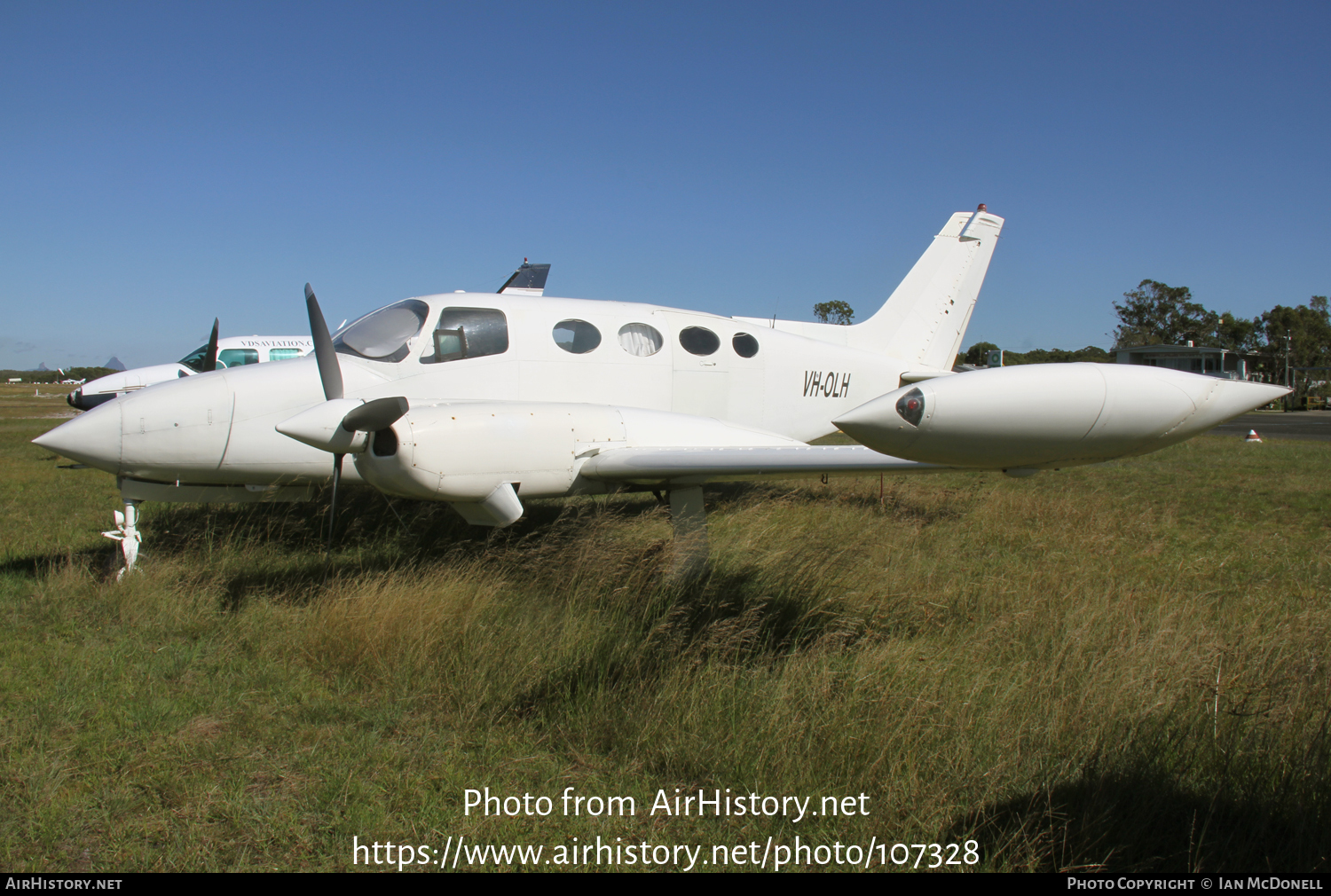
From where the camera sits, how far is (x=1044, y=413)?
2.65 m

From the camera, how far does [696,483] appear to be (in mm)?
6324

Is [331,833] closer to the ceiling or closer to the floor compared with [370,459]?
closer to the floor

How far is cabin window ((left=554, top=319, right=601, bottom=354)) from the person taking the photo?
7.34 meters

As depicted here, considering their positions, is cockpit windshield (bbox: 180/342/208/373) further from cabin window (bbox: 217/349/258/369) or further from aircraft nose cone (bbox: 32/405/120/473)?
aircraft nose cone (bbox: 32/405/120/473)

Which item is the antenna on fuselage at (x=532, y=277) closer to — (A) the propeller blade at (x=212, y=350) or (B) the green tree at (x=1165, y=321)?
(A) the propeller blade at (x=212, y=350)

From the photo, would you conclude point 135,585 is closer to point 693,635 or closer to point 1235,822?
point 693,635

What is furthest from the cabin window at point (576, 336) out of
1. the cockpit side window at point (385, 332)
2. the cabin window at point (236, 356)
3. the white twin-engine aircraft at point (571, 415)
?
the cabin window at point (236, 356)

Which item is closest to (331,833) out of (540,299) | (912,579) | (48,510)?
(912,579)

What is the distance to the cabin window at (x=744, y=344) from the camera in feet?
27.4

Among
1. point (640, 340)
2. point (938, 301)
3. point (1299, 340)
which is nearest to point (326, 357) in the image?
point (640, 340)

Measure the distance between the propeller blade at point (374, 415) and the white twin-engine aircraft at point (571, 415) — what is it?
0.01 metres

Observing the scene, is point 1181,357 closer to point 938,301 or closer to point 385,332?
point 938,301

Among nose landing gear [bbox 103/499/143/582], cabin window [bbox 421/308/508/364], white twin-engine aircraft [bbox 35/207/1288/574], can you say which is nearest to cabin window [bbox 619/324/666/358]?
white twin-engine aircraft [bbox 35/207/1288/574]

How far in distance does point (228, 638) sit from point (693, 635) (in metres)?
3.19
